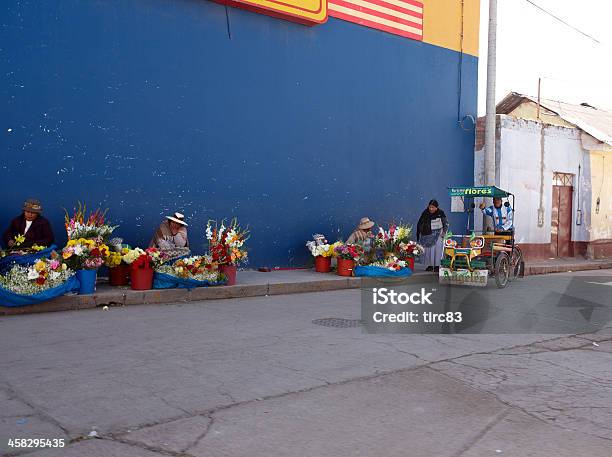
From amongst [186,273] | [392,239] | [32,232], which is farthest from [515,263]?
[32,232]

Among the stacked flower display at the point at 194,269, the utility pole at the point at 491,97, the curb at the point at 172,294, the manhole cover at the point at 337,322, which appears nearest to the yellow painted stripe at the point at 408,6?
the utility pole at the point at 491,97

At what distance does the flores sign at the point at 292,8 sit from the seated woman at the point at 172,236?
4580 mm

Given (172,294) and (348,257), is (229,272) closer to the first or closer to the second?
(172,294)

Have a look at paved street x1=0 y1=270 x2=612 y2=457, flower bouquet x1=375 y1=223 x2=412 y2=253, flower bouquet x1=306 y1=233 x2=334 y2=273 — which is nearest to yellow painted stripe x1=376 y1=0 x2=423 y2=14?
flower bouquet x1=375 y1=223 x2=412 y2=253

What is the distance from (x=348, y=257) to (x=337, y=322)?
15.0 ft

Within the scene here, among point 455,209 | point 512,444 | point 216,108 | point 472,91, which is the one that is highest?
point 472,91

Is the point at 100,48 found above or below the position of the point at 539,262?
above

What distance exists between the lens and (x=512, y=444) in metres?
4.12

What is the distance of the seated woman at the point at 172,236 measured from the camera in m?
10.5

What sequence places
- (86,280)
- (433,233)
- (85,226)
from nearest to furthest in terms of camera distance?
(86,280)
(85,226)
(433,233)

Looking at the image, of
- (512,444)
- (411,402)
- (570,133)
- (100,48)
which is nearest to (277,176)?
(100,48)

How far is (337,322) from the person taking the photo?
8547 millimetres

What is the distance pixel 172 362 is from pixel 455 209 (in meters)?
13.0

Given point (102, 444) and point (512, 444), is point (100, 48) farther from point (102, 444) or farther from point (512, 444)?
point (512, 444)
